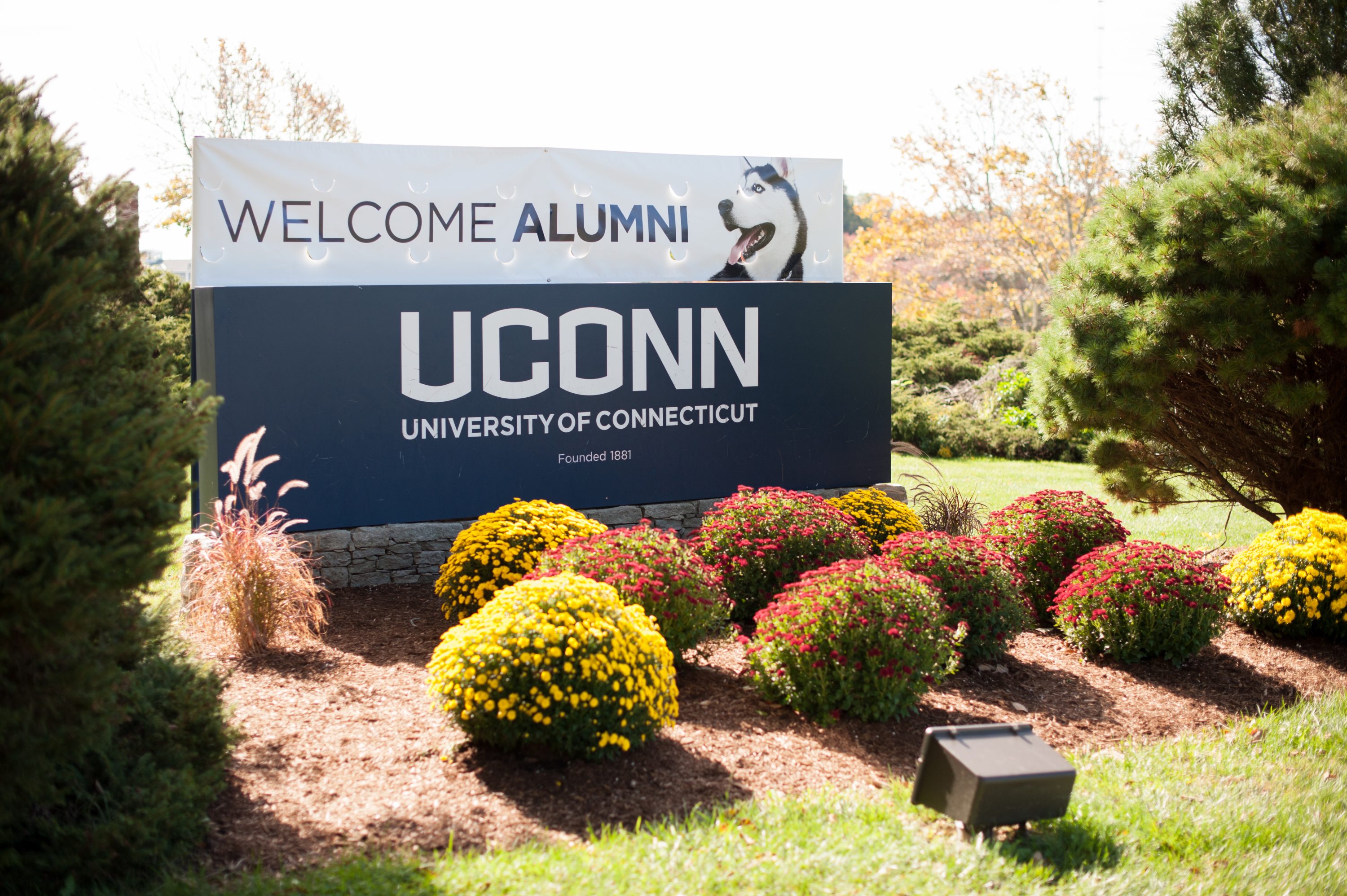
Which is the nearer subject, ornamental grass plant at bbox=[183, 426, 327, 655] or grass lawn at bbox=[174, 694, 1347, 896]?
grass lawn at bbox=[174, 694, 1347, 896]

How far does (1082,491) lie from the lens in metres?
9.10

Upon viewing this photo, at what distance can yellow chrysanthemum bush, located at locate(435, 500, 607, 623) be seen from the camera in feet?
20.6

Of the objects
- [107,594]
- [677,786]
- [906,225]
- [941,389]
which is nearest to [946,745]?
[677,786]

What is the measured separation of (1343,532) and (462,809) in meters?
5.91

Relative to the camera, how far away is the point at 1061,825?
3.95 meters

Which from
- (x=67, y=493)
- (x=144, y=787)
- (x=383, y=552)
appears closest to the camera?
(x=67, y=493)

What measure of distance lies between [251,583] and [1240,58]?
342 inches

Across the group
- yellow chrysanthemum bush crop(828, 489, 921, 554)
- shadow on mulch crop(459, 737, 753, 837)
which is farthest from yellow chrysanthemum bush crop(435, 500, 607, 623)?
yellow chrysanthemum bush crop(828, 489, 921, 554)

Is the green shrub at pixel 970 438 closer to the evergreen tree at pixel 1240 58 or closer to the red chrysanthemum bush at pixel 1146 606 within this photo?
the evergreen tree at pixel 1240 58

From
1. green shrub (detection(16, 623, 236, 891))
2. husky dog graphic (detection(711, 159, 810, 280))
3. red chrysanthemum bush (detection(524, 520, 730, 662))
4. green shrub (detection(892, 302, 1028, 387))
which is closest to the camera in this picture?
green shrub (detection(16, 623, 236, 891))

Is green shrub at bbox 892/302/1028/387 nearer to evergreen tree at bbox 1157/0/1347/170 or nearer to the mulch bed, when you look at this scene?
evergreen tree at bbox 1157/0/1347/170

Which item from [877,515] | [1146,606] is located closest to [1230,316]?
[1146,606]

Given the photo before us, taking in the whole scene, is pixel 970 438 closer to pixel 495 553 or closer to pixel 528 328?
pixel 528 328

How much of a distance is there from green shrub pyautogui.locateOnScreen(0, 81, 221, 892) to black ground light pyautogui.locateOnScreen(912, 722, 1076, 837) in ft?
8.71
